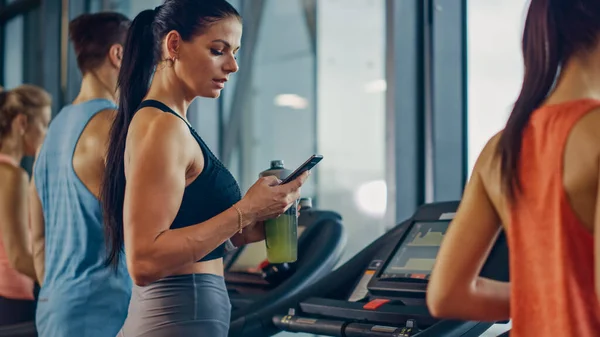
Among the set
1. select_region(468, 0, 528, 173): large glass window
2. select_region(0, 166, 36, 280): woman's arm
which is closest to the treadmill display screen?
select_region(468, 0, 528, 173): large glass window

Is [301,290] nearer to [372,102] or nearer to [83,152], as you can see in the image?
[83,152]

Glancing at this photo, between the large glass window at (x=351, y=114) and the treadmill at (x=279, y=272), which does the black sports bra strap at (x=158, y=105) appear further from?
the large glass window at (x=351, y=114)

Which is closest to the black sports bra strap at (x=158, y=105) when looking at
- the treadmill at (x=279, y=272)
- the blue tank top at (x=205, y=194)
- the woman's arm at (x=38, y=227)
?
the blue tank top at (x=205, y=194)

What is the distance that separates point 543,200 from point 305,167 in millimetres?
584

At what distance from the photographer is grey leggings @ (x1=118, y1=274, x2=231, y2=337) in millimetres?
1498

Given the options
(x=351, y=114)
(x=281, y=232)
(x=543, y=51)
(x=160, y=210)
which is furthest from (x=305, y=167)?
(x=351, y=114)

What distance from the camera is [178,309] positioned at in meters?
1.50

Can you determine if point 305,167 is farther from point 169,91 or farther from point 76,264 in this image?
point 76,264

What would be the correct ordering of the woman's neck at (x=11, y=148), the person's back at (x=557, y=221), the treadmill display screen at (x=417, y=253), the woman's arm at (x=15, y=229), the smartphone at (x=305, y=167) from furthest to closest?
the woman's neck at (x=11, y=148) < the woman's arm at (x=15, y=229) < the treadmill display screen at (x=417, y=253) < the smartphone at (x=305, y=167) < the person's back at (x=557, y=221)

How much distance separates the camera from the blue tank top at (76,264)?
214cm

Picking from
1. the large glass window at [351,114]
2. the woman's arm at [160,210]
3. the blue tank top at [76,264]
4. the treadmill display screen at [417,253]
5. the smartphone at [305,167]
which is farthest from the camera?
the large glass window at [351,114]

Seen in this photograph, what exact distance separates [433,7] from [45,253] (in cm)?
149

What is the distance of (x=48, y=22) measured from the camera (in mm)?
4824

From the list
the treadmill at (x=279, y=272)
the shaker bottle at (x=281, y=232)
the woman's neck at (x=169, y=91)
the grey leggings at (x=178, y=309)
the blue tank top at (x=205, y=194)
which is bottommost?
the treadmill at (x=279, y=272)
